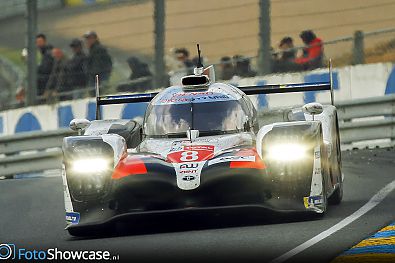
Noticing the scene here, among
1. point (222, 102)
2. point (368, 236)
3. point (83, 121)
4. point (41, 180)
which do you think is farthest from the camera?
point (41, 180)

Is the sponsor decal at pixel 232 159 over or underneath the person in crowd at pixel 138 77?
underneath

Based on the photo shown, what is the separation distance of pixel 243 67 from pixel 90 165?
26.6 ft

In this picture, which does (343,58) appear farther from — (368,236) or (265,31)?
(368,236)

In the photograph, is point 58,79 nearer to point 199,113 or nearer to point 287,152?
point 199,113

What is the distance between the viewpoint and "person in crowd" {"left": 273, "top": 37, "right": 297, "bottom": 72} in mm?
18175

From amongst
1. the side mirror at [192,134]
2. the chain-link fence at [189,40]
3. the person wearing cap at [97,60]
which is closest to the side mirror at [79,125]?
the side mirror at [192,134]

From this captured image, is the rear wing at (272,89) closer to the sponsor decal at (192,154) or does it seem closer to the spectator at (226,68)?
the sponsor decal at (192,154)

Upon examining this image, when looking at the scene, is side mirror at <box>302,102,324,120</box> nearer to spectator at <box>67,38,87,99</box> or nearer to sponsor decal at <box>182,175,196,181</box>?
sponsor decal at <box>182,175,196,181</box>

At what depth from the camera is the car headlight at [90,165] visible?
1074 centimetres

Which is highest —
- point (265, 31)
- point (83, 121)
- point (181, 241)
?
point (265, 31)

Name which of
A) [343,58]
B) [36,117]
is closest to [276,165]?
[343,58]

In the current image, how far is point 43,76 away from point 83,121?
22.6ft

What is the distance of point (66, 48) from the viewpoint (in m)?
19.7

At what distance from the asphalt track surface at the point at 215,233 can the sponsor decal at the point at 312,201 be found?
13cm
